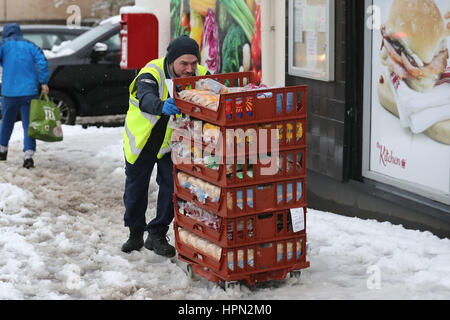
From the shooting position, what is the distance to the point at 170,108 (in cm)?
669

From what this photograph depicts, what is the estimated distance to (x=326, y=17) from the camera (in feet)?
28.9

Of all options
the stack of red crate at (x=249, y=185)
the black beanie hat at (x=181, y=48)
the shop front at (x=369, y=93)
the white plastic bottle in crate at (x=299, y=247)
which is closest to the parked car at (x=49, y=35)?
the shop front at (x=369, y=93)

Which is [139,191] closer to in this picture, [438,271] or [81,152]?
[438,271]

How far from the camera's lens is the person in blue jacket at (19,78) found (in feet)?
38.0

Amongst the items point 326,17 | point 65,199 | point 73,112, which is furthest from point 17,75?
point 326,17

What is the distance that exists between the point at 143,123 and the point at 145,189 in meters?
0.62

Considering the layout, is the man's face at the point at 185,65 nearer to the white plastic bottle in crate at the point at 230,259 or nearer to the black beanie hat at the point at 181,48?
the black beanie hat at the point at 181,48

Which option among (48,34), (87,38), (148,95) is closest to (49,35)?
(48,34)

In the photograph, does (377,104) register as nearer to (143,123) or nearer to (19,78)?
(143,123)

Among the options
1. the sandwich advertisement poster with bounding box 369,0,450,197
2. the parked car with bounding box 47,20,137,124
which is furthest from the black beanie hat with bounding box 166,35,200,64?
the parked car with bounding box 47,20,137,124

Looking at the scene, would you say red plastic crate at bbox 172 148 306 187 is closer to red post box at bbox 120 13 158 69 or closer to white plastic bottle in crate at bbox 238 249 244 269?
white plastic bottle in crate at bbox 238 249 244 269

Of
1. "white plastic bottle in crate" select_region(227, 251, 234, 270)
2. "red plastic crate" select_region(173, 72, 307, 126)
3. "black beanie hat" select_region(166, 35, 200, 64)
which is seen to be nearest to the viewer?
"red plastic crate" select_region(173, 72, 307, 126)

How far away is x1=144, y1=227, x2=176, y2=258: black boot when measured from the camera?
24.9 ft

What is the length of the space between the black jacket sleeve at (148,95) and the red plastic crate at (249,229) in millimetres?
837
